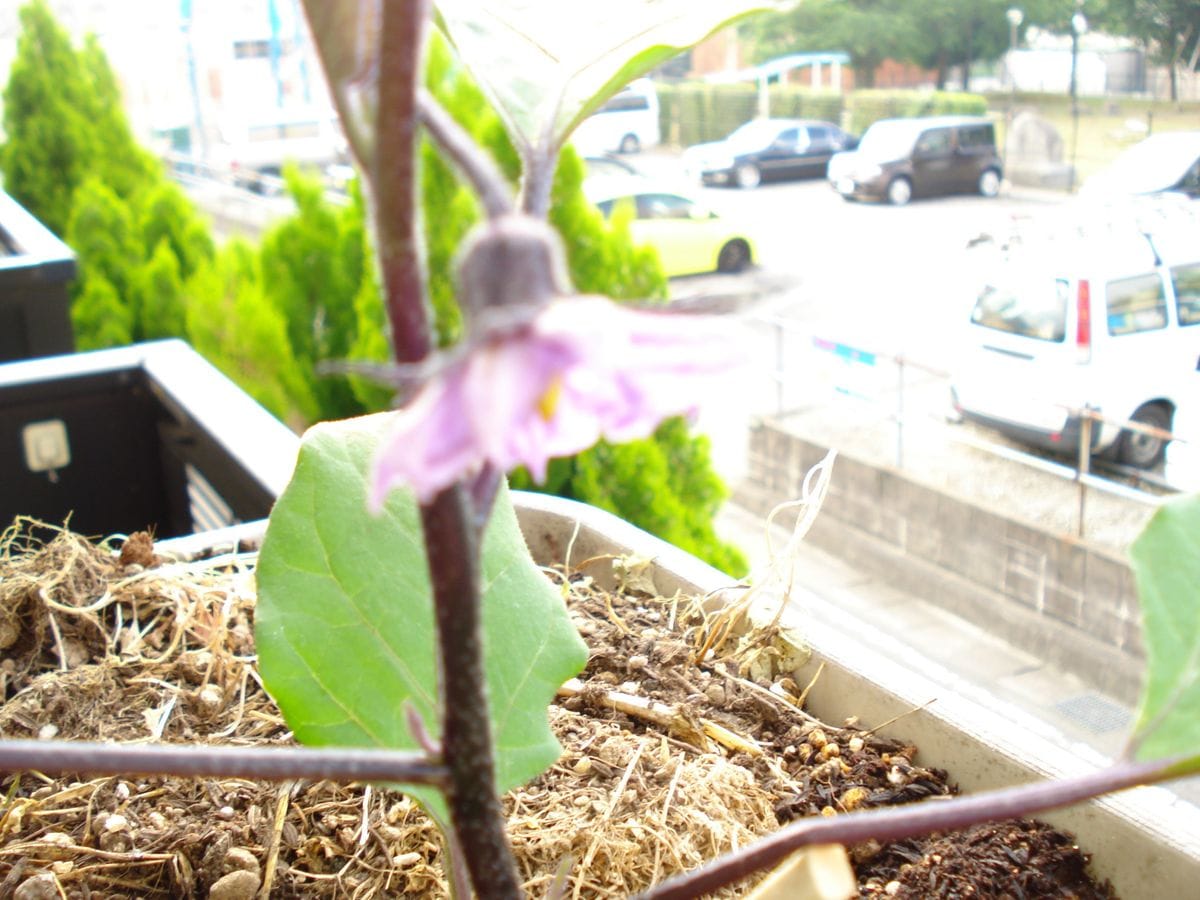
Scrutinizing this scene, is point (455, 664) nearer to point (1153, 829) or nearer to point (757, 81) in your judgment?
point (1153, 829)

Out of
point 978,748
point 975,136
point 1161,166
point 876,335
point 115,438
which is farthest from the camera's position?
point 975,136

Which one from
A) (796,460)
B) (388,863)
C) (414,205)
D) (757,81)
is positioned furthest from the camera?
(757,81)

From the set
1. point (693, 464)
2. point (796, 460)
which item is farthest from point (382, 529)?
point (796, 460)

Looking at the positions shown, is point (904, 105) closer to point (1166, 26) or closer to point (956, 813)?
point (1166, 26)

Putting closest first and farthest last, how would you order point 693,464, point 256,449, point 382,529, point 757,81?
1. point 382,529
2. point 256,449
3. point 693,464
4. point 757,81

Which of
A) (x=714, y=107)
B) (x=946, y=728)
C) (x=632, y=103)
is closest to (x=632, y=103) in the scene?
(x=632, y=103)

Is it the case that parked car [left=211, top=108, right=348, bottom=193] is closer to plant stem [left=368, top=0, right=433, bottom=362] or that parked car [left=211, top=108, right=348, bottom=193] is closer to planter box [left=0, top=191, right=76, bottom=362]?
planter box [left=0, top=191, right=76, bottom=362]
